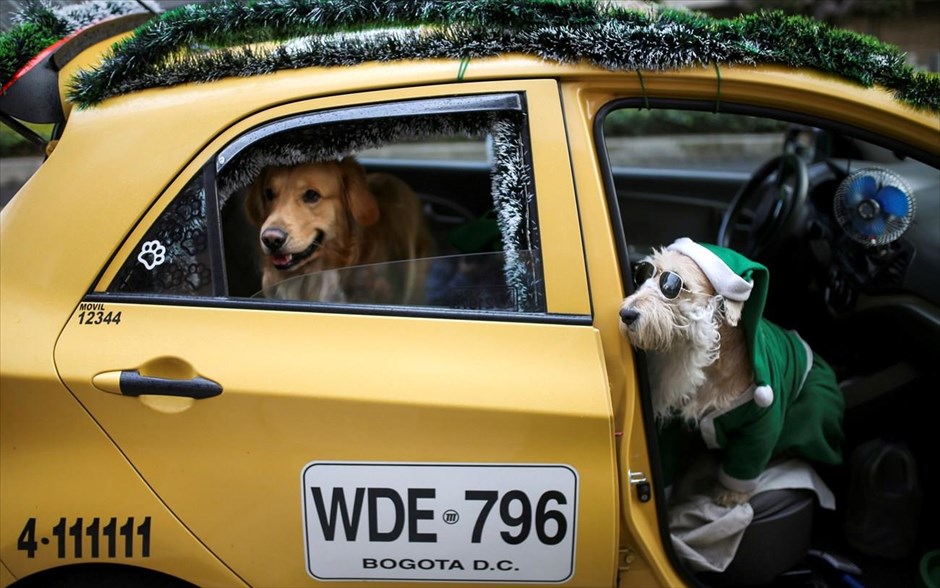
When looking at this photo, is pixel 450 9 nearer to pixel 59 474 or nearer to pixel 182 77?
pixel 182 77

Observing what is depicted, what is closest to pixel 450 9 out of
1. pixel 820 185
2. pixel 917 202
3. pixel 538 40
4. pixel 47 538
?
pixel 538 40

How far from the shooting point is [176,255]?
1840mm

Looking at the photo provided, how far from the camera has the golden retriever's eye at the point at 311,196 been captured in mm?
2412

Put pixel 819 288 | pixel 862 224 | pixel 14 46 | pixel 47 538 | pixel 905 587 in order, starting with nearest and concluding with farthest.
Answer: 1. pixel 47 538
2. pixel 14 46
3. pixel 905 587
4. pixel 862 224
5. pixel 819 288

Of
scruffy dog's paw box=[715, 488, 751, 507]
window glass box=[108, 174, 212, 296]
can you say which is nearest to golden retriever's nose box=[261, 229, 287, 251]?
window glass box=[108, 174, 212, 296]

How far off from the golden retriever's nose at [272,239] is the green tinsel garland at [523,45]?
53cm

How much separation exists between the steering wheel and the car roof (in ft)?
3.73

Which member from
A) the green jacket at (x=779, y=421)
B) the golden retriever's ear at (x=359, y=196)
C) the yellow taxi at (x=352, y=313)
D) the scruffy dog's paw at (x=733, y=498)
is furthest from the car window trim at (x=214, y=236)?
the scruffy dog's paw at (x=733, y=498)

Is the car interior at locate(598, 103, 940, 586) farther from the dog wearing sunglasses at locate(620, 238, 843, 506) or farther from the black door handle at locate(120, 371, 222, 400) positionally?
the black door handle at locate(120, 371, 222, 400)

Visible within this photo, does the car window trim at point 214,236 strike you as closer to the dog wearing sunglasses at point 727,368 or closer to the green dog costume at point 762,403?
the dog wearing sunglasses at point 727,368

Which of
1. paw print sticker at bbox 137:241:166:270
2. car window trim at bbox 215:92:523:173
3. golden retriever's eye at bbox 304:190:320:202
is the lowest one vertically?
paw print sticker at bbox 137:241:166:270

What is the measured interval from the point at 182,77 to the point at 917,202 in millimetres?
2331

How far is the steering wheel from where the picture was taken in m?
3.05

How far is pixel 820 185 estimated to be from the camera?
125 inches
